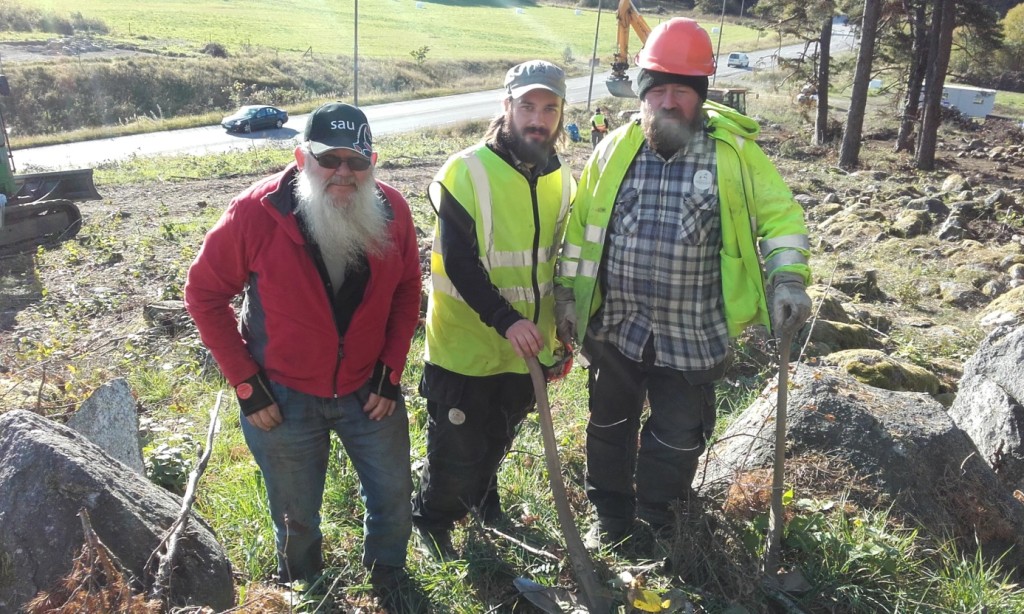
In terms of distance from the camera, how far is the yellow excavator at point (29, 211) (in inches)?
402

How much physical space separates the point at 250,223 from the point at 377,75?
39.4 meters

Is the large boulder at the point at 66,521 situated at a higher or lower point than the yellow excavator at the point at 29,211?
higher

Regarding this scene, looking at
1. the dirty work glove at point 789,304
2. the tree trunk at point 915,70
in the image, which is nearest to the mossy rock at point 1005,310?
the dirty work glove at point 789,304

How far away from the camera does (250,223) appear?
8.86ft

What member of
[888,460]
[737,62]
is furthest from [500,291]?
[737,62]

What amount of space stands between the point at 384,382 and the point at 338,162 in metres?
0.86

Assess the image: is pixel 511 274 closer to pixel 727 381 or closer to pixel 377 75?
pixel 727 381

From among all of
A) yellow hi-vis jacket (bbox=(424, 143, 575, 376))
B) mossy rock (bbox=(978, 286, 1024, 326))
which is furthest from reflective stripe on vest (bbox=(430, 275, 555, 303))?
mossy rock (bbox=(978, 286, 1024, 326))

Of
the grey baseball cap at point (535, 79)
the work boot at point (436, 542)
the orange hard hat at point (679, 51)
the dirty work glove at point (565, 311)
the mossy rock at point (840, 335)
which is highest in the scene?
the orange hard hat at point (679, 51)

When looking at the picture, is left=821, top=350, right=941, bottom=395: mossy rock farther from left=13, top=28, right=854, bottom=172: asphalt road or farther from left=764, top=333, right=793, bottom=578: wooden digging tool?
left=13, top=28, right=854, bottom=172: asphalt road

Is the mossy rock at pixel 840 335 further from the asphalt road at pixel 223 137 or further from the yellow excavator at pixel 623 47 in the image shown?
the asphalt road at pixel 223 137

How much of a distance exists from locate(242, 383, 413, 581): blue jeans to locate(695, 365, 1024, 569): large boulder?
4.35 feet

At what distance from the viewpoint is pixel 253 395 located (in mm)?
2781

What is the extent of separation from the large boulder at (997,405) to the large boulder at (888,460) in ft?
1.65
